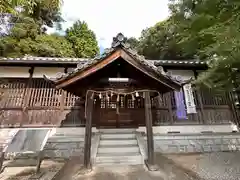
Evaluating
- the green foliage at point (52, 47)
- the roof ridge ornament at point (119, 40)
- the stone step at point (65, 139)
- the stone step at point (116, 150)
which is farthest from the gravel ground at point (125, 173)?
the green foliage at point (52, 47)

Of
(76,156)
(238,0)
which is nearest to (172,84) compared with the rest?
(238,0)

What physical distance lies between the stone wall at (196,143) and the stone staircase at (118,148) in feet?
Answer: 4.30

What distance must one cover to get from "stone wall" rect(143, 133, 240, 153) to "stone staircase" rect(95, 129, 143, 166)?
1.31m

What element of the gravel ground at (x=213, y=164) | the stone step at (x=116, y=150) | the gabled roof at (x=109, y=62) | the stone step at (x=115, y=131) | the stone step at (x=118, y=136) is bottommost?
the gravel ground at (x=213, y=164)

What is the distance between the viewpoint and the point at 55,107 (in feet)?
23.2

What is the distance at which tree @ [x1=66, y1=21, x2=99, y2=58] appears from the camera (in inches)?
787

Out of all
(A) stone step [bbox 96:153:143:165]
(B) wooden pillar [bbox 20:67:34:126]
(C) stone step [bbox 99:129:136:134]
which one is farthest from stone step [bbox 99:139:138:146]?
(B) wooden pillar [bbox 20:67:34:126]

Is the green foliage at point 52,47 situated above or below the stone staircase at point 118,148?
above

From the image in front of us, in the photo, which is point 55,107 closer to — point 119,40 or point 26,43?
point 119,40

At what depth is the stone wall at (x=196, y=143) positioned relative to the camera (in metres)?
6.46

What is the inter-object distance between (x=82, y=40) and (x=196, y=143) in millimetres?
18504

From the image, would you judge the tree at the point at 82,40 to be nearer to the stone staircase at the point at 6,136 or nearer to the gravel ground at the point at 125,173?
the stone staircase at the point at 6,136

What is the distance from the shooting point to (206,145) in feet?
21.8

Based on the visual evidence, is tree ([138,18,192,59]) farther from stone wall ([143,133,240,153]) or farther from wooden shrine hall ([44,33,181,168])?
wooden shrine hall ([44,33,181,168])
